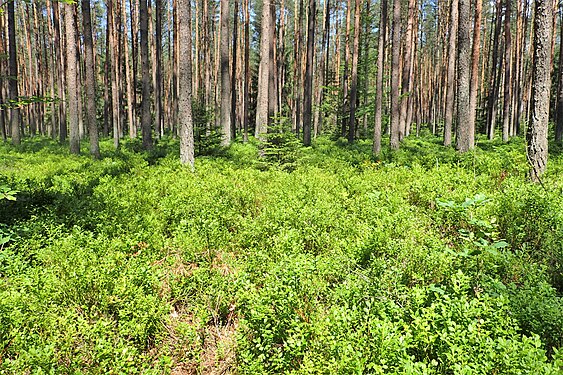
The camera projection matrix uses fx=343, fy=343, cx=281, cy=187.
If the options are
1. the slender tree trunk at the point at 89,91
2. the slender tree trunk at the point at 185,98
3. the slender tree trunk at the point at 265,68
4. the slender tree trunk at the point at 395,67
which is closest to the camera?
the slender tree trunk at the point at 185,98

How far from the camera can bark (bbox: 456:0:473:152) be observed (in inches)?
444

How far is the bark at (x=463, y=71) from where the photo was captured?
11.3m

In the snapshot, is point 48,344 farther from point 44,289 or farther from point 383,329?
point 383,329

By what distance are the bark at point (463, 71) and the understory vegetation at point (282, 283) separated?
6.10m

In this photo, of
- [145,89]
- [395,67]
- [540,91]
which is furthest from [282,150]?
[145,89]

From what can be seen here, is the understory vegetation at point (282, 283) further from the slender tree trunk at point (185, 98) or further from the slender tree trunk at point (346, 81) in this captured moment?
the slender tree trunk at point (346, 81)

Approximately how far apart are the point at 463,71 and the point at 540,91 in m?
5.61

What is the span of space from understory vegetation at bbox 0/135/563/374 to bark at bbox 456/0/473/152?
20.0ft

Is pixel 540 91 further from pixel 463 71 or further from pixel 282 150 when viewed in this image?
pixel 282 150

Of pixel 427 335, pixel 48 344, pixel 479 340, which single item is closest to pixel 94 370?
pixel 48 344

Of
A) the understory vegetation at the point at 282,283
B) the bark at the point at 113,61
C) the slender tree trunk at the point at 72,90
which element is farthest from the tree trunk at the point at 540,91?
the bark at the point at 113,61

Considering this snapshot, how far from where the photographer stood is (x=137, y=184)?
7.54 metres

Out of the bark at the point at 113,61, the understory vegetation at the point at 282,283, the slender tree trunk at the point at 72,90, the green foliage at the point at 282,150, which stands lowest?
the understory vegetation at the point at 282,283

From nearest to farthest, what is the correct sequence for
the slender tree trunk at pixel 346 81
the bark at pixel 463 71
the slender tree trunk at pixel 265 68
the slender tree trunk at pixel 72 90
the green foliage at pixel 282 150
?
the green foliage at pixel 282 150
the bark at pixel 463 71
the slender tree trunk at pixel 72 90
the slender tree trunk at pixel 265 68
the slender tree trunk at pixel 346 81
